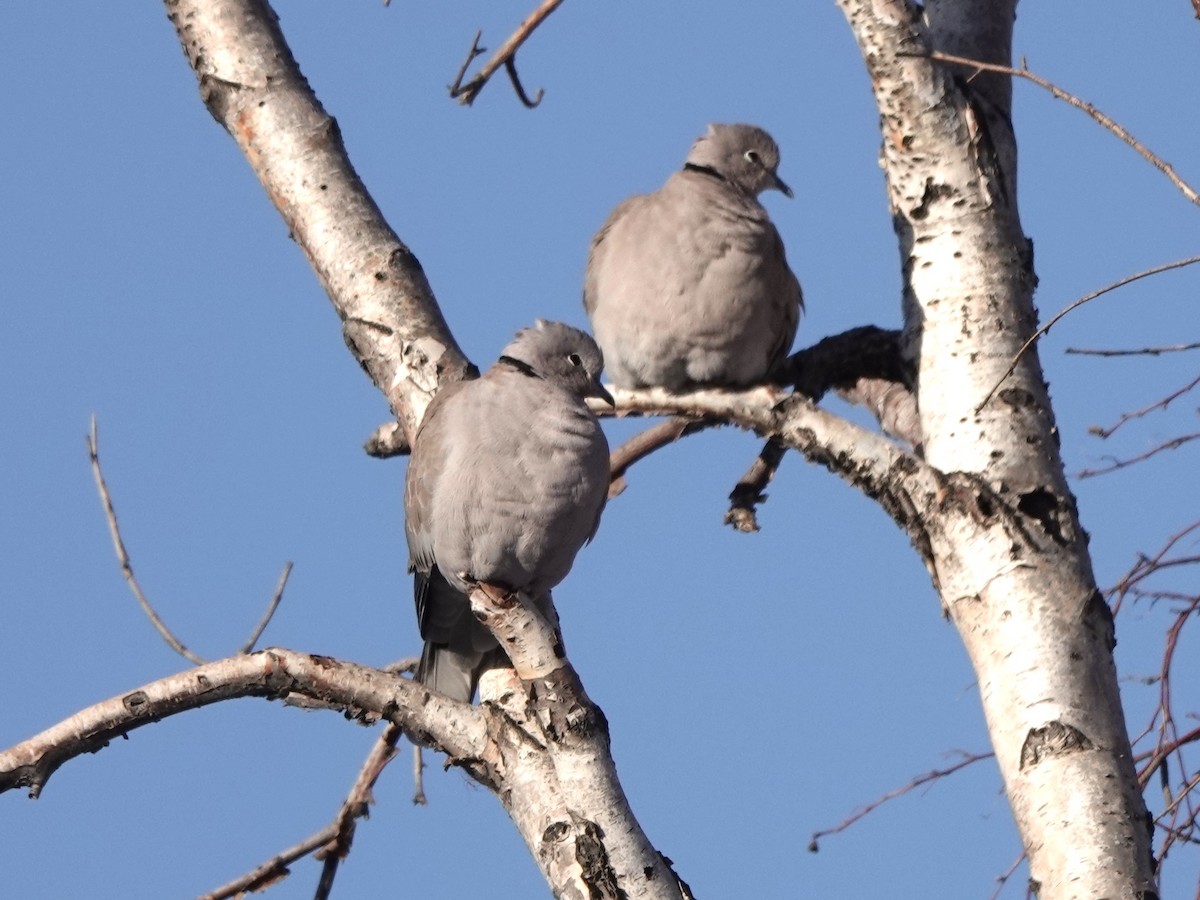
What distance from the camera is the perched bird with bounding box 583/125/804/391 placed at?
211 inches

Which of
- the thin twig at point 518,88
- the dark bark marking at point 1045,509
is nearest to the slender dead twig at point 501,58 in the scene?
the thin twig at point 518,88

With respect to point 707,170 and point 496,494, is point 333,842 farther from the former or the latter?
point 707,170

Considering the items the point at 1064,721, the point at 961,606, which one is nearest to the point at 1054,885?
the point at 1064,721

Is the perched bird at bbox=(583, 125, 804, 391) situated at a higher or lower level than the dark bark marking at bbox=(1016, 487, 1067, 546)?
higher

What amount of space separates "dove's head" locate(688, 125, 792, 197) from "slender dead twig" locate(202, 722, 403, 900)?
266 cm

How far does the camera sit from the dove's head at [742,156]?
597 cm

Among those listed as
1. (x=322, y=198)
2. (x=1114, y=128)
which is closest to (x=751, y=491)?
(x=322, y=198)

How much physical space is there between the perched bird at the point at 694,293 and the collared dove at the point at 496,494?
42.6 inches

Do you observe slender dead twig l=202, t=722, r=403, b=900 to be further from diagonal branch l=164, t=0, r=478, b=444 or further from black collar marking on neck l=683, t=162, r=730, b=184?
black collar marking on neck l=683, t=162, r=730, b=184

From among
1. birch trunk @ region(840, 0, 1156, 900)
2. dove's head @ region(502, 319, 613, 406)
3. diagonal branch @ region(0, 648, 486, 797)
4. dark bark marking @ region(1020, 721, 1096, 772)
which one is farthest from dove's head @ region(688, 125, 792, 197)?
dark bark marking @ region(1020, 721, 1096, 772)

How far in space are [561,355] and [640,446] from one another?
54 centimetres

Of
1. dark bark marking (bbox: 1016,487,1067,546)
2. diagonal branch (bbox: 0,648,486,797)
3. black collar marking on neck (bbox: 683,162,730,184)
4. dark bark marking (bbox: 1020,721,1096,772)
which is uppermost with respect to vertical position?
black collar marking on neck (bbox: 683,162,730,184)

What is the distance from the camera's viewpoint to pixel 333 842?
13.4 feet

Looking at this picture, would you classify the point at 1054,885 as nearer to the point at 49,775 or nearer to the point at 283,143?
the point at 49,775
